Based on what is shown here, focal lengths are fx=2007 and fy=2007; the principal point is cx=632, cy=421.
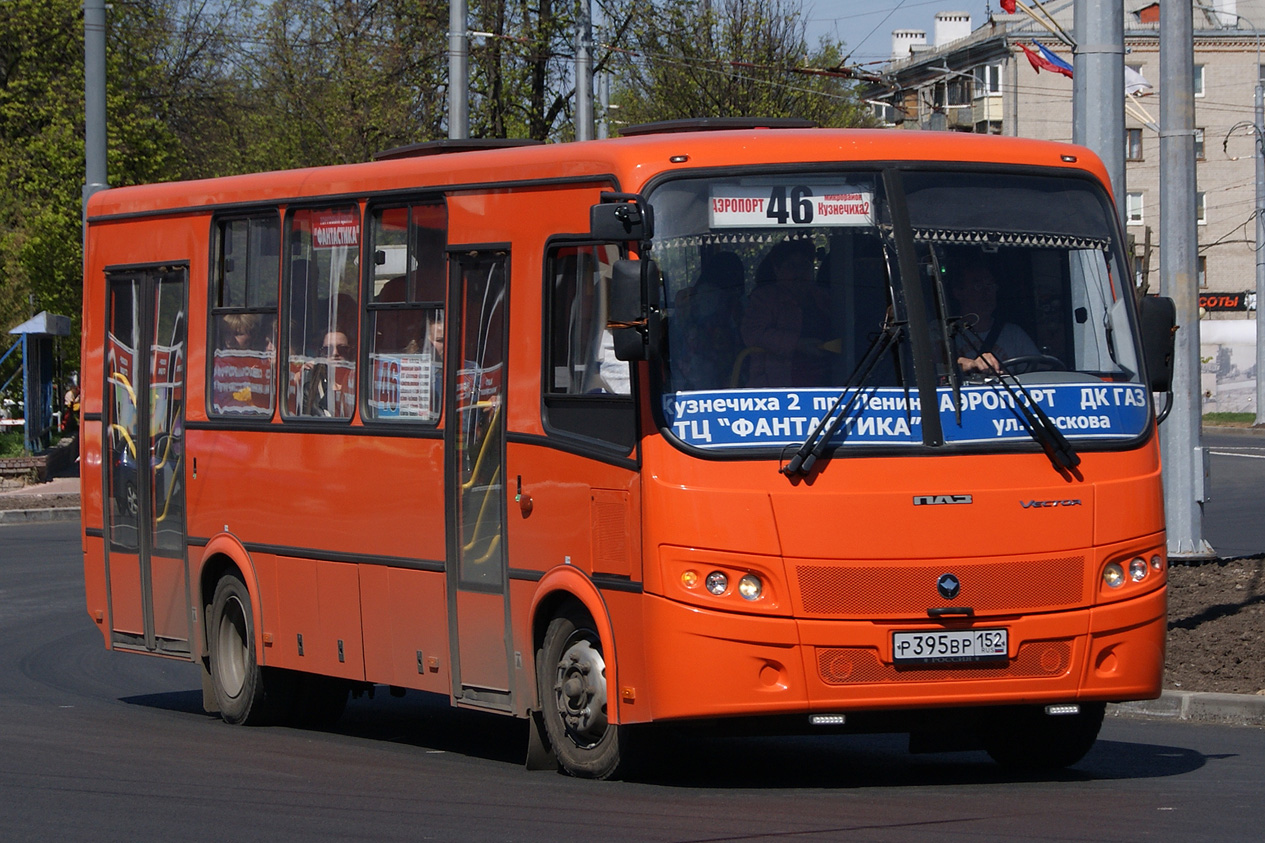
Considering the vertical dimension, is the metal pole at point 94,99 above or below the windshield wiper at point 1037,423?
above

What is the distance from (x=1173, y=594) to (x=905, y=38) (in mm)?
83609

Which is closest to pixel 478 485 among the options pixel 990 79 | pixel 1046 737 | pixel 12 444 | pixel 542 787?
pixel 542 787

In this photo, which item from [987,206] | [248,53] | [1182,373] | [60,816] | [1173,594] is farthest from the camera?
[248,53]

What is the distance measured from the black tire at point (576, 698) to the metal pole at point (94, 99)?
43.1 feet

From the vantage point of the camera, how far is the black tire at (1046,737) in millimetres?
8945

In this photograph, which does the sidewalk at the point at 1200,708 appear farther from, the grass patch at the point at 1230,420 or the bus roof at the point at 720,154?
the grass patch at the point at 1230,420

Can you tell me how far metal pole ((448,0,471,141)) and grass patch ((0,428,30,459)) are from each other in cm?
1525

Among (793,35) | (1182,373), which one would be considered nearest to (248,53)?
(793,35)

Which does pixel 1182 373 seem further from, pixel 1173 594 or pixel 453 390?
pixel 453 390

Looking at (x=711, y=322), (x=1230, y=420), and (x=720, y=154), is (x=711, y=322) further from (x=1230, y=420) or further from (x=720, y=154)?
(x=1230, y=420)

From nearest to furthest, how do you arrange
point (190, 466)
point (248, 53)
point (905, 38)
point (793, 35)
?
1. point (190, 466)
2. point (793, 35)
3. point (248, 53)
4. point (905, 38)

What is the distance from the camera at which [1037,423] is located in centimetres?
820

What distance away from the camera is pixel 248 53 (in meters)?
53.2

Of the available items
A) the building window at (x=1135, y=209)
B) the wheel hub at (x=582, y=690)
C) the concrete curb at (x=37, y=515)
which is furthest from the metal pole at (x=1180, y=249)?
the building window at (x=1135, y=209)
